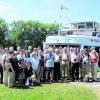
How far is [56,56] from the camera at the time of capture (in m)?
20.8

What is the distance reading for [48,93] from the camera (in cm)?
1532

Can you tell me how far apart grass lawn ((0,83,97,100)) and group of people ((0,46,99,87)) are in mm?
712

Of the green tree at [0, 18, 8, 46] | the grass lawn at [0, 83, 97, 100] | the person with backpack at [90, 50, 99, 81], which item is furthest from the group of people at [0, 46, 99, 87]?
the green tree at [0, 18, 8, 46]

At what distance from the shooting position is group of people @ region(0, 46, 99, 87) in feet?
56.5

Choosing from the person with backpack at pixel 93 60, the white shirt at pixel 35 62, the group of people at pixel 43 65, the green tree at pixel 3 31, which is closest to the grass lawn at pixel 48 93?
the group of people at pixel 43 65

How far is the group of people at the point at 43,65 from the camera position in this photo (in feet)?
56.5

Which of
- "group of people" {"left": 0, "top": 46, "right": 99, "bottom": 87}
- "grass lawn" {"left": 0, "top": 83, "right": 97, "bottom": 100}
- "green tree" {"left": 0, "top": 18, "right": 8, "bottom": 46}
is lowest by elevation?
"grass lawn" {"left": 0, "top": 83, "right": 97, "bottom": 100}

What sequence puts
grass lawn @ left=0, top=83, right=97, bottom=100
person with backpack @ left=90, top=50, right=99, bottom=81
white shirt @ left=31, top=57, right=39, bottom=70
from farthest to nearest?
person with backpack @ left=90, top=50, right=99, bottom=81 → white shirt @ left=31, top=57, right=39, bottom=70 → grass lawn @ left=0, top=83, right=97, bottom=100

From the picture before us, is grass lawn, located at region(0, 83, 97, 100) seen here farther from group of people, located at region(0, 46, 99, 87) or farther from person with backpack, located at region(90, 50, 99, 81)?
person with backpack, located at region(90, 50, 99, 81)

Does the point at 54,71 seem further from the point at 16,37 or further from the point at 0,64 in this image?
the point at 16,37

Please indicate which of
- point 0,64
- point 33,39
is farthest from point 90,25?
point 33,39

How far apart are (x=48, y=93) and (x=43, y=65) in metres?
4.50

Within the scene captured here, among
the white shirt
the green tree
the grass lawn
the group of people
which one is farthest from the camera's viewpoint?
the green tree

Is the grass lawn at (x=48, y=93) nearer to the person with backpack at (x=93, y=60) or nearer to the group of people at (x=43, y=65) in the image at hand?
the group of people at (x=43, y=65)
